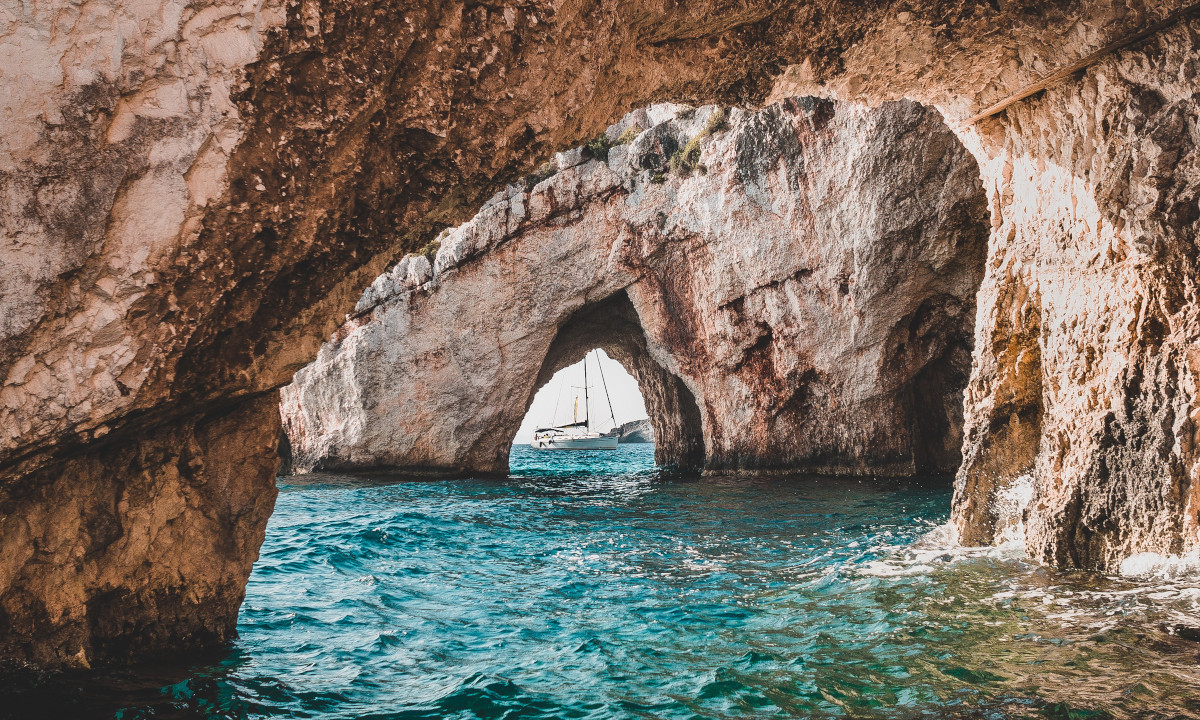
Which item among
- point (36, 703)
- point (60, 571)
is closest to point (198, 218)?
point (60, 571)

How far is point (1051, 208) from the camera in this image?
6668 millimetres

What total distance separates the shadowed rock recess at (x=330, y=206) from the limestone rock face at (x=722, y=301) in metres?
7.62

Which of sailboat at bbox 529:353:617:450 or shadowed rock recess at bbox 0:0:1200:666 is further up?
shadowed rock recess at bbox 0:0:1200:666

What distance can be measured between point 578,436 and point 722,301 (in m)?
31.7

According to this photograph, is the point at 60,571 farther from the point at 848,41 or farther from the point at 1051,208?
the point at 1051,208

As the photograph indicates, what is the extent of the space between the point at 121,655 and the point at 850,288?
46.6 ft

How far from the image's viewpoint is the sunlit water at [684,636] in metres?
4.10

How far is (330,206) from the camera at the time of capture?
3918 mm

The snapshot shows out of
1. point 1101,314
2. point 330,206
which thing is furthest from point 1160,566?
point 330,206

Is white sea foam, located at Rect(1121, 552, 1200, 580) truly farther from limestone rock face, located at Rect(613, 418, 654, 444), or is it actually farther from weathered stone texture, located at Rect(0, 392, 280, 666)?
limestone rock face, located at Rect(613, 418, 654, 444)

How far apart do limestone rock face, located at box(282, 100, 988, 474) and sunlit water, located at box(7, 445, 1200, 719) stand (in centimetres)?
Result: 685

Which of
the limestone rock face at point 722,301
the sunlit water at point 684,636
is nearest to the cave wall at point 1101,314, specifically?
the sunlit water at point 684,636

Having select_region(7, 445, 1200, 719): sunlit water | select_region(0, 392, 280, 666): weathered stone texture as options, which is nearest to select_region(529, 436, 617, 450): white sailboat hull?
select_region(7, 445, 1200, 719): sunlit water

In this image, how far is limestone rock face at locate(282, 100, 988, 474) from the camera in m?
14.6
